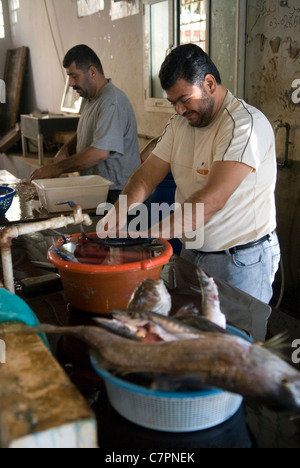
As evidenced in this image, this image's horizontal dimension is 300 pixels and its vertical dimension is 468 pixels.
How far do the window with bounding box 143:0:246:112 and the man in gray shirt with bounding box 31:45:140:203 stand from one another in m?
1.04

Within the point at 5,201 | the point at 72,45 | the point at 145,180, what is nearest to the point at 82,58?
the point at 5,201

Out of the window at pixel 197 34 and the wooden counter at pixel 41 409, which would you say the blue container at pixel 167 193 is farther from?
the wooden counter at pixel 41 409

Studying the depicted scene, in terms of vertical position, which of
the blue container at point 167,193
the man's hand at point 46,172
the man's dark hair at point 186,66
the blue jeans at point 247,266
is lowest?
the blue jeans at point 247,266

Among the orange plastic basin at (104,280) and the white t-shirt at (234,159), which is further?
the white t-shirt at (234,159)

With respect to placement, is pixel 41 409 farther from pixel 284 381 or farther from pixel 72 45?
pixel 72 45

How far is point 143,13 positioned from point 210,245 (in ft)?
13.5

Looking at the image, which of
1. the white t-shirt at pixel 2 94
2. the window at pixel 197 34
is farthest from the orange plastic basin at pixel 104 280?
the white t-shirt at pixel 2 94

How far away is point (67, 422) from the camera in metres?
0.92

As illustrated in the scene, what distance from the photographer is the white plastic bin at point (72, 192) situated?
315 centimetres

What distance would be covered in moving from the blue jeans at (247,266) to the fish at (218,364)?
4.58 ft

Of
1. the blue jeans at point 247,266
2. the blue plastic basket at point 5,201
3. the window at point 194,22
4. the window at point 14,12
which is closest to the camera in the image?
the blue jeans at point 247,266

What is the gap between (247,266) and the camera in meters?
2.46

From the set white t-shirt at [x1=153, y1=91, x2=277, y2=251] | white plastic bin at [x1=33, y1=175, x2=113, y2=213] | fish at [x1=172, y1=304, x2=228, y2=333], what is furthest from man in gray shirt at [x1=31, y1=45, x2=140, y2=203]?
fish at [x1=172, y1=304, x2=228, y2=333]

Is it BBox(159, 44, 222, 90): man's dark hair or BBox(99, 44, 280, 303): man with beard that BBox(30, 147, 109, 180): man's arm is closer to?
BBox(99, 44, 280, 303): man with beard
